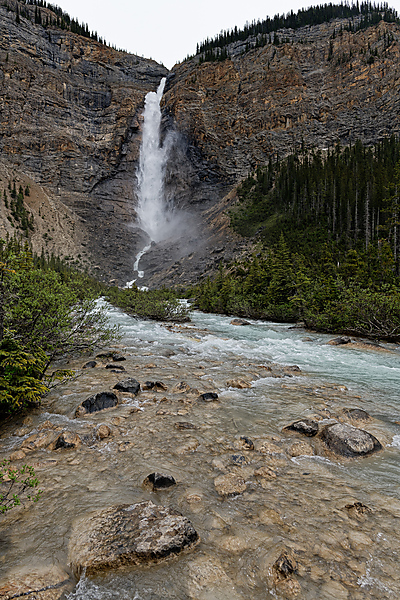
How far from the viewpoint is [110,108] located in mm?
93250

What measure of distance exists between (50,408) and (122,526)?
4064 mm

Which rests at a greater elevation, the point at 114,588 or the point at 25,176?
the point at 25,176

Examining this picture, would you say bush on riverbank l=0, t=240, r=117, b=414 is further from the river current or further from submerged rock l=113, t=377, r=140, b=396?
submerged rock l=113, t=377, r=140, b=396

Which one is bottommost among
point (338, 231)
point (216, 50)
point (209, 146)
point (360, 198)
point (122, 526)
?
point (122, 526)

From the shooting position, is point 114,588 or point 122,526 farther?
point 122,526

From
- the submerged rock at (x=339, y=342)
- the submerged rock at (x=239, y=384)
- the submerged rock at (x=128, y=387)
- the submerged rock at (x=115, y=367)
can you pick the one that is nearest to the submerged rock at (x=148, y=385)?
the submerged rock at (x=128, y=387)

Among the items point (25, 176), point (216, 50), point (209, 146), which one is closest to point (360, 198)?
point (209, 146)

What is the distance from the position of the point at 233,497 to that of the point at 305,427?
2.23 metres

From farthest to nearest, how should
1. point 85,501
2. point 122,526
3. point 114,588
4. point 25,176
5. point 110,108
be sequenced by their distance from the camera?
point 110,108, point 25,176, point 85,501, point 122,526, point 114,588

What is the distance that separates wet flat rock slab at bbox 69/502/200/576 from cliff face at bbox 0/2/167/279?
71.1m

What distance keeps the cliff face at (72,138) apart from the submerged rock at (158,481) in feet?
231

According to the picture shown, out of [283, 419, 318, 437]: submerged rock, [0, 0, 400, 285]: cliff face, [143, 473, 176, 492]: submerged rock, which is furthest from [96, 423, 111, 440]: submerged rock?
[0, 0, 400, 285]: cliff face

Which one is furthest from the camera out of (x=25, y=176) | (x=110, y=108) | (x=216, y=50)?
(x=216, y=50)

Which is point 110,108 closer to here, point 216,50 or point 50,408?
point 216,50
